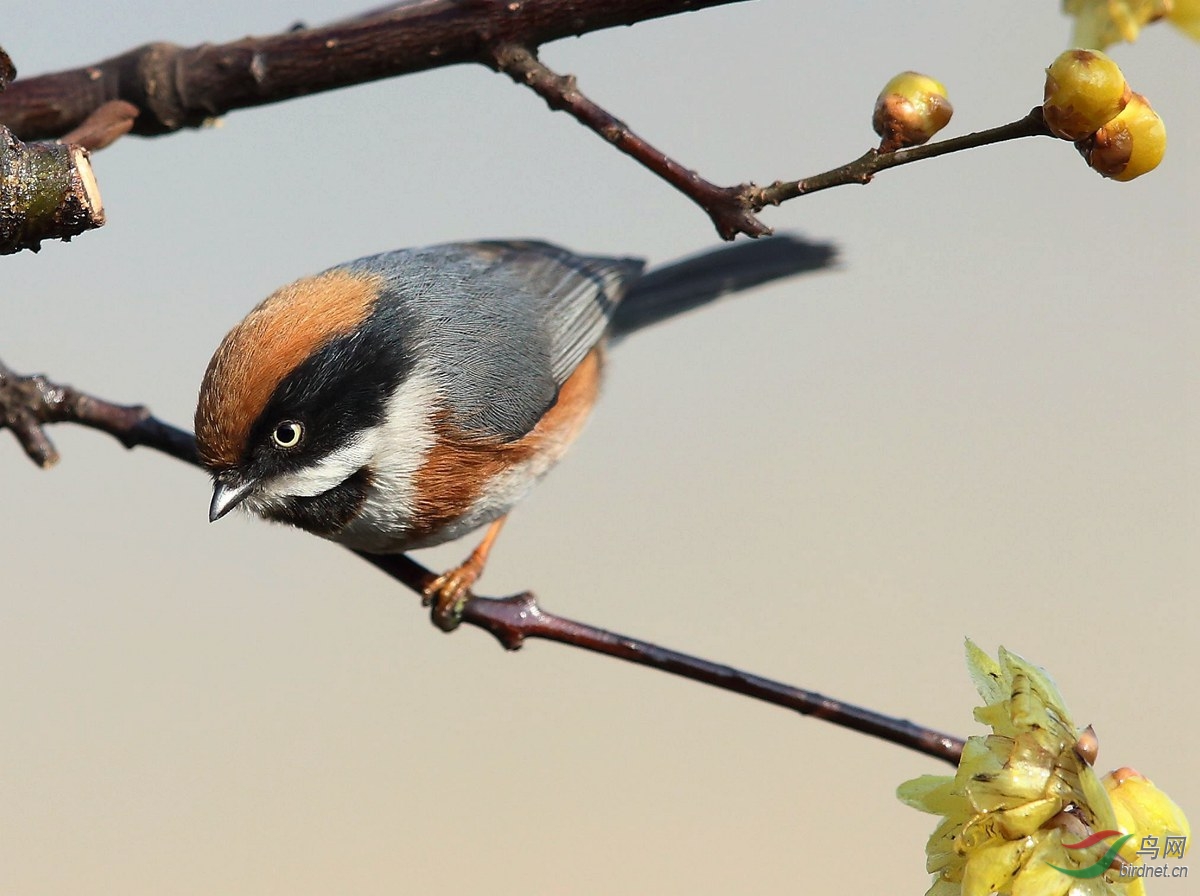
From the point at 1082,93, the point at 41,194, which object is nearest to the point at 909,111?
the point at 1082,93

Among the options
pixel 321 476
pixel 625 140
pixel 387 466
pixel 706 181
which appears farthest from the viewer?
pixel 387 466

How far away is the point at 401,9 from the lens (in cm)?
217

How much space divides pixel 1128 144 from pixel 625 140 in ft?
2.43

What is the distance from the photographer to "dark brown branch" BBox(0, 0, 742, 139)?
199 centimetres

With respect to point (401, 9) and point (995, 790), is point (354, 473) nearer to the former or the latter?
point (401, 9)

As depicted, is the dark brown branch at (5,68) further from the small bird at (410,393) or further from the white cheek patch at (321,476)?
the white cheek patch at (321,476)

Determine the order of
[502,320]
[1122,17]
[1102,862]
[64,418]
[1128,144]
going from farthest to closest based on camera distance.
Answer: [502,320]
[64,418]
[1122,17]
[1128,144]
[1102,862]

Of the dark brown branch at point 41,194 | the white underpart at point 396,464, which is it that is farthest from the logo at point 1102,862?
the white underpart at point 396,464

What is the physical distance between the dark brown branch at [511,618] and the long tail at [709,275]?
1.52 meters

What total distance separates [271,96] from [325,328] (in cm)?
51

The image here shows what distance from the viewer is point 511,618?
2.38 meters

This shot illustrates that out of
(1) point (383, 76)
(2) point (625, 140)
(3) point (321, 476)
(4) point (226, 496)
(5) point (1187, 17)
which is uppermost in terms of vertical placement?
(5) point (1187, 17)

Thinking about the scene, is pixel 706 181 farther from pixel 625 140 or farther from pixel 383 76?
pixel 383 76

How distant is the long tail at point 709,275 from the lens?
4098 mm
